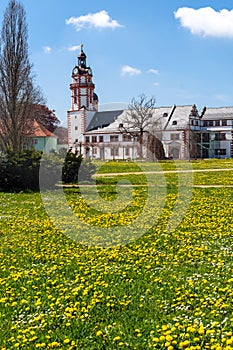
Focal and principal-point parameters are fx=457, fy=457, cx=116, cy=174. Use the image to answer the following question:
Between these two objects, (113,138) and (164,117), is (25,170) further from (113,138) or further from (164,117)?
(164,117)

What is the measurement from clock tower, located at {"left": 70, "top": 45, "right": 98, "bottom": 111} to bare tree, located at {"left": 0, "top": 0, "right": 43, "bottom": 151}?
1931 inches

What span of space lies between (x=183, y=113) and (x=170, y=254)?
2709 inches

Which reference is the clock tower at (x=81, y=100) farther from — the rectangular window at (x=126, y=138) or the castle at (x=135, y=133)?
the rectangular window at (x=126, y=138)

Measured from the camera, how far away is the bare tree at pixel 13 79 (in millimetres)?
27422

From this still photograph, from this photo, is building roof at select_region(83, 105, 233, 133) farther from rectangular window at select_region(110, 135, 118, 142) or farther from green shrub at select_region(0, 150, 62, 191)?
green shrub at select_region(0, 150, 62, 191)

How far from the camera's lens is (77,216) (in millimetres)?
12859

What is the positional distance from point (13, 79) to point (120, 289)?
23387mm

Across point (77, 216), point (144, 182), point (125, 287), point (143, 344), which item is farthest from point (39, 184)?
point (143, 344)

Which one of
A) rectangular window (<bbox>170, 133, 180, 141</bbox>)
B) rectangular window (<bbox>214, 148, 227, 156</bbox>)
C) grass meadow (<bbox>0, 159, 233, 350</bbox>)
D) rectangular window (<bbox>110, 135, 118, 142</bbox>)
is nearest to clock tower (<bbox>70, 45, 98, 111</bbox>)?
rectangular window (<bbox>110, 135, 118, 142</bbox>)

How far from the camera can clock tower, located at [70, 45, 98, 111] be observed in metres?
78.2

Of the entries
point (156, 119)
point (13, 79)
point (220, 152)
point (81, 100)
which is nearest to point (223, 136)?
point (220, 152)

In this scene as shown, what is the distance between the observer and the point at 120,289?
6.04 meters

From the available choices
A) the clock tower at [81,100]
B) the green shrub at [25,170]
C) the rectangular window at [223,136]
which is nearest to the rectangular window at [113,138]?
the clock tower at [81,100]

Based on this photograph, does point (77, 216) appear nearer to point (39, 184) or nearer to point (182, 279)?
point (182, 279)
